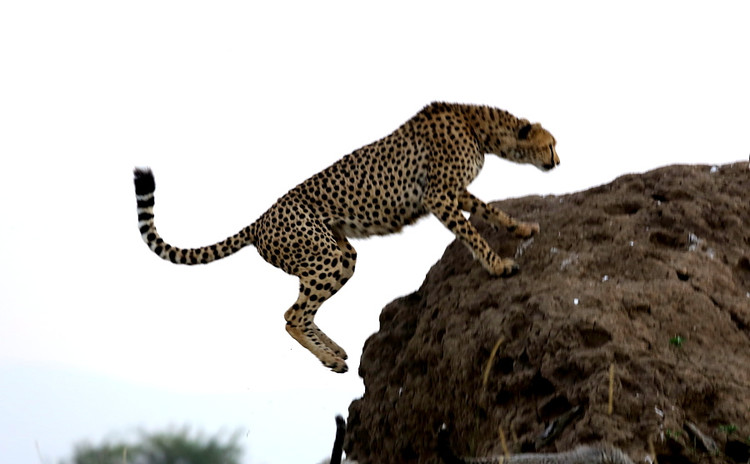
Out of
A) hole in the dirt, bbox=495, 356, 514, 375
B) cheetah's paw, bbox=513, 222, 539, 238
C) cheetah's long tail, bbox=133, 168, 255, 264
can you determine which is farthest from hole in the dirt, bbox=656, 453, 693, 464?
cheetah's long tail, bbox=133, 168, 255, 264

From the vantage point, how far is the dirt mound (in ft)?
15.4

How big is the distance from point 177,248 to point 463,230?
2.10m

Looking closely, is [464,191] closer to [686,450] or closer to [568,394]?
[568,394]

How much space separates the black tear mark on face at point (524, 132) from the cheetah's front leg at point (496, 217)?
2.18 feet

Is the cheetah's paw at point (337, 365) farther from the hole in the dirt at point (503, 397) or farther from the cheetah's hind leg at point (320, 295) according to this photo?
the hole in the dirt at point (503, 397)

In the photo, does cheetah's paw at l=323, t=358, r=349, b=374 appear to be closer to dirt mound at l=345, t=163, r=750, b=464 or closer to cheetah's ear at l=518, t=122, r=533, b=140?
dirt mound at l=345, t=163, r=750, b=464

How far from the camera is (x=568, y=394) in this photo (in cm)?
488

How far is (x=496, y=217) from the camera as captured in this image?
631cm

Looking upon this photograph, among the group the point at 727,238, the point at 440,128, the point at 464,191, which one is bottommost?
the point at 727,238

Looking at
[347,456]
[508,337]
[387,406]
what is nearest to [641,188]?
[508,337]

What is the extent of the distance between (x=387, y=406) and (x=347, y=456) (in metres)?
0.47

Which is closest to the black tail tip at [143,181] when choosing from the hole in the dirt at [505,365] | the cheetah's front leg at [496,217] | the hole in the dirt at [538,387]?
the cheetah's front leg at [496,217]

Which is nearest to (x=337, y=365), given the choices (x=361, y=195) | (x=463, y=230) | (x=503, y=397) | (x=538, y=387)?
(x=361, y=195)

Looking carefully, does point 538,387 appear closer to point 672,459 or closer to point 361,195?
point 672,459
